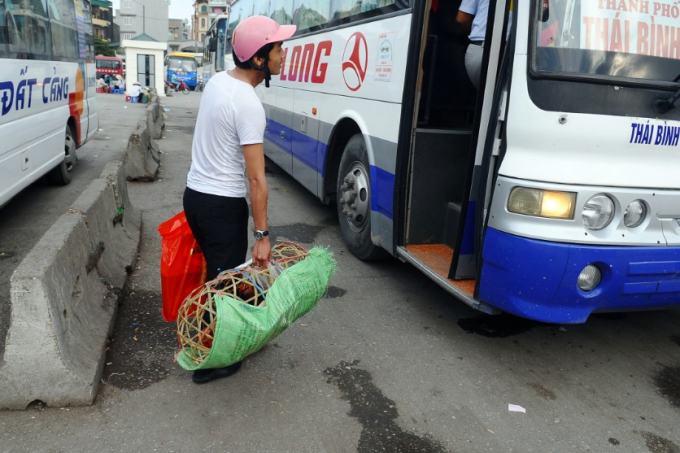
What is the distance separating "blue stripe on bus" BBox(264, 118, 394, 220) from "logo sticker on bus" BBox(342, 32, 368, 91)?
0.86m

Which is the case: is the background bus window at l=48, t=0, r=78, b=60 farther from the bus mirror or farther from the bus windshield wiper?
the bus windshield wiper

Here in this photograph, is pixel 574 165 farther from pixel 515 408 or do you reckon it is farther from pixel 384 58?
pixel 384 58

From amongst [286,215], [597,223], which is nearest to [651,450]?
[597,223]

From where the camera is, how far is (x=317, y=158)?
650 centimetres

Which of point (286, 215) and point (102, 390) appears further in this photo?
point (286, 215)

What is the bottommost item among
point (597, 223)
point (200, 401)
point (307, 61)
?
point (200, 401)

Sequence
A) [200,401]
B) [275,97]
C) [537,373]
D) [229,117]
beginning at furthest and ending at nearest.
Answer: [275,97] → [537,373] → [200,401] → [229,117]

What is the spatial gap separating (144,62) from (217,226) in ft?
100

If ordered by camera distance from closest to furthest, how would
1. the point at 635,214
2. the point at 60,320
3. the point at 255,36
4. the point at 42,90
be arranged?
the point at 255,36 < the point at 60,320 < the point at 635,214 < the point at 42,90

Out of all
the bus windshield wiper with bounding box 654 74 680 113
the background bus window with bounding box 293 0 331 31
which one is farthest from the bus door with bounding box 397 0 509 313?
the background bus window with bounding box 293 0 331 31

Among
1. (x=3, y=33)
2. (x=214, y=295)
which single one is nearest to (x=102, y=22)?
(x=3, y=33)

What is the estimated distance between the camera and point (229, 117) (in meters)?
2.97

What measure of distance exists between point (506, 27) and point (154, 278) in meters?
3.41

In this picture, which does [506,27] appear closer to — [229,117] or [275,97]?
[229,117]
